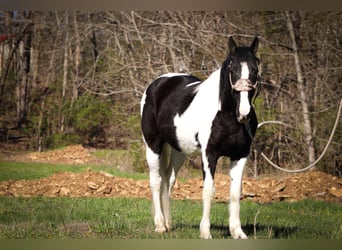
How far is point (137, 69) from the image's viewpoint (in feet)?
26.3

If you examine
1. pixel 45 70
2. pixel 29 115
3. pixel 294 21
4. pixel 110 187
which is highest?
pixel 294 21

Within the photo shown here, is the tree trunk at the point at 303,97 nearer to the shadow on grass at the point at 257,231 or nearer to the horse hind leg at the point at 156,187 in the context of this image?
the shadow on grass at the point at 257,231

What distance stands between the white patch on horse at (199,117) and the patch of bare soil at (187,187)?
249 centimetres

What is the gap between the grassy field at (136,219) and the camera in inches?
156

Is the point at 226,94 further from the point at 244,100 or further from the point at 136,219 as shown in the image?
the point at 136,219

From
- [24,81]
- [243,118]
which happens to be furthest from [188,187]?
[24,81]

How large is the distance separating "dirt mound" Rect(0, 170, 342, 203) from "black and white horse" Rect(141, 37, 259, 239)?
2.11 m

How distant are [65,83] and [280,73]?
3.84 m

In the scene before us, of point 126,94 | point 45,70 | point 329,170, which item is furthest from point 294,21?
point 45,70

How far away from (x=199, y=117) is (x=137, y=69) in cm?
441

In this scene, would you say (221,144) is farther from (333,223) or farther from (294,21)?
(294,21)

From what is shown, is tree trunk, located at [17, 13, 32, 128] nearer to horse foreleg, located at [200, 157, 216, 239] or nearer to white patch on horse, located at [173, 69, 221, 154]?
white patch on horse, located at [173, 69, 221, 154]

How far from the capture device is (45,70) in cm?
955

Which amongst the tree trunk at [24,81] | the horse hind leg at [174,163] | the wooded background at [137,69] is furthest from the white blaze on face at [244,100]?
the tree trunk at [24,81]
